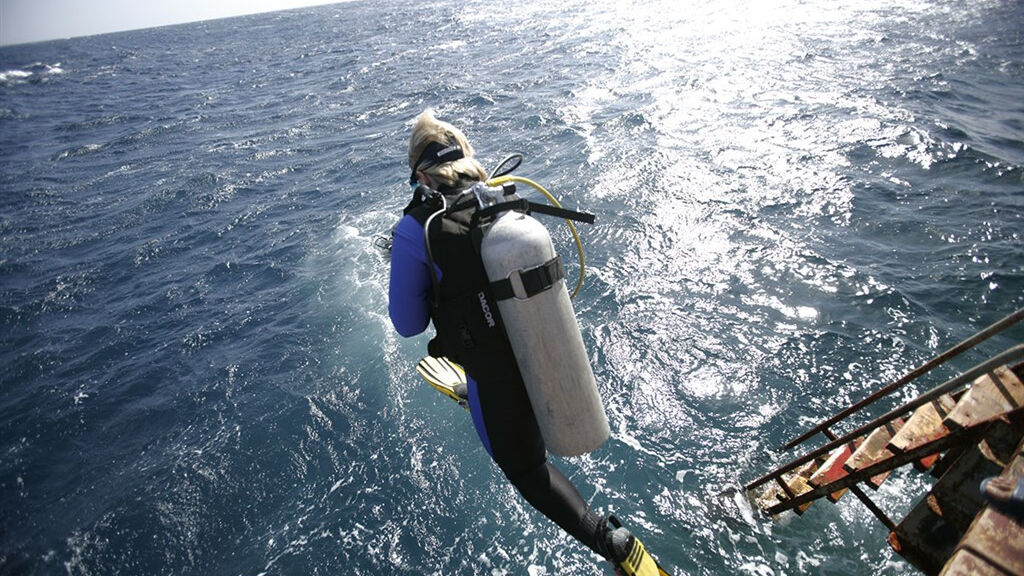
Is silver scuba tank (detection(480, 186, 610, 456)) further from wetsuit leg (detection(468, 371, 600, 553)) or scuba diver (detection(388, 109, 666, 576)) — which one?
wetsuit leg (detection(468, 371, 600, 553))

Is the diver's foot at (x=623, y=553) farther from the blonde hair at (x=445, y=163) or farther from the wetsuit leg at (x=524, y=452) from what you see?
the blonde hair at (x=445, y=163)

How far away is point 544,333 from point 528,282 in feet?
1.10

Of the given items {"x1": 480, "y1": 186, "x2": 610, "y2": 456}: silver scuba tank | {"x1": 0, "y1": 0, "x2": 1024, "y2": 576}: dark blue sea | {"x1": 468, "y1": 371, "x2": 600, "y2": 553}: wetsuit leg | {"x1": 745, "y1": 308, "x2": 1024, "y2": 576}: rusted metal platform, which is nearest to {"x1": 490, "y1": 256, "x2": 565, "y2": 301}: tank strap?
{"x1": 480, "y1": 186, "x2": 610, "y2": 456}: silver scuba tank

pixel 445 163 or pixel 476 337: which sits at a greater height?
pixel 445 163

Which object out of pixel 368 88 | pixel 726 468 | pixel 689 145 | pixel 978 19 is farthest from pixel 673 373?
pixel 978 19

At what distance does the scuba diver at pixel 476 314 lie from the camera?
8.77 ft

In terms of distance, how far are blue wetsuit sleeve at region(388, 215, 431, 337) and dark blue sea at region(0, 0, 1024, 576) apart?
2442mm

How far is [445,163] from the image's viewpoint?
2840mm

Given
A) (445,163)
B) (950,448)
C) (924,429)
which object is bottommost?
(924,429)

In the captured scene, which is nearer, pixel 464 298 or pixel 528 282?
pixel 528 282

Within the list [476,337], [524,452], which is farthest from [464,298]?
[524,452]

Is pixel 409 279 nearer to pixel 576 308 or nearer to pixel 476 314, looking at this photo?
pixel 476 314

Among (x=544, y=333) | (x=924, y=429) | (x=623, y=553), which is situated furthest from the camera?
(x=924, y=429)

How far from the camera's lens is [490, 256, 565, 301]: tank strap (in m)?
2.57
